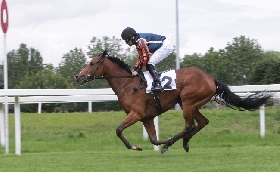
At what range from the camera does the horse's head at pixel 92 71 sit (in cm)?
938

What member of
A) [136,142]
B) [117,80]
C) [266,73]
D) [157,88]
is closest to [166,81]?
[157,88]

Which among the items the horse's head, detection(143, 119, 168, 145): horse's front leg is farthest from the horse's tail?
the horse's head

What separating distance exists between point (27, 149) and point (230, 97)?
4.09m

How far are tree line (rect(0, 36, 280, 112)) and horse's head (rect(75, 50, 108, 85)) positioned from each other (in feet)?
32.4

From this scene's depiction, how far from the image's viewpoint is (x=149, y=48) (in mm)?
9336

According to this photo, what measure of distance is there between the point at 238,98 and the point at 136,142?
3.09 metres

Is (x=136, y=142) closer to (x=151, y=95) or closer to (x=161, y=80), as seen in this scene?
(x=151, y=95)

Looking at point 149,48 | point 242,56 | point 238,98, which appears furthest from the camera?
point 242,56

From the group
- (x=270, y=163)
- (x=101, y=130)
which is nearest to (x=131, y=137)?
(x=101, y=130)

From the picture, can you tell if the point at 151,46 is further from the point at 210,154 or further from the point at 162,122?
the point at 162,122

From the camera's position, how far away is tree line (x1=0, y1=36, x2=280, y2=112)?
882 inches

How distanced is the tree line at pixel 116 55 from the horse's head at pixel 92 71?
32.4ft

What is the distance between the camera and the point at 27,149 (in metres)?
11.4

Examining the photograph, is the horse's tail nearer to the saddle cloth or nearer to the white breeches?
the saddle cloth
